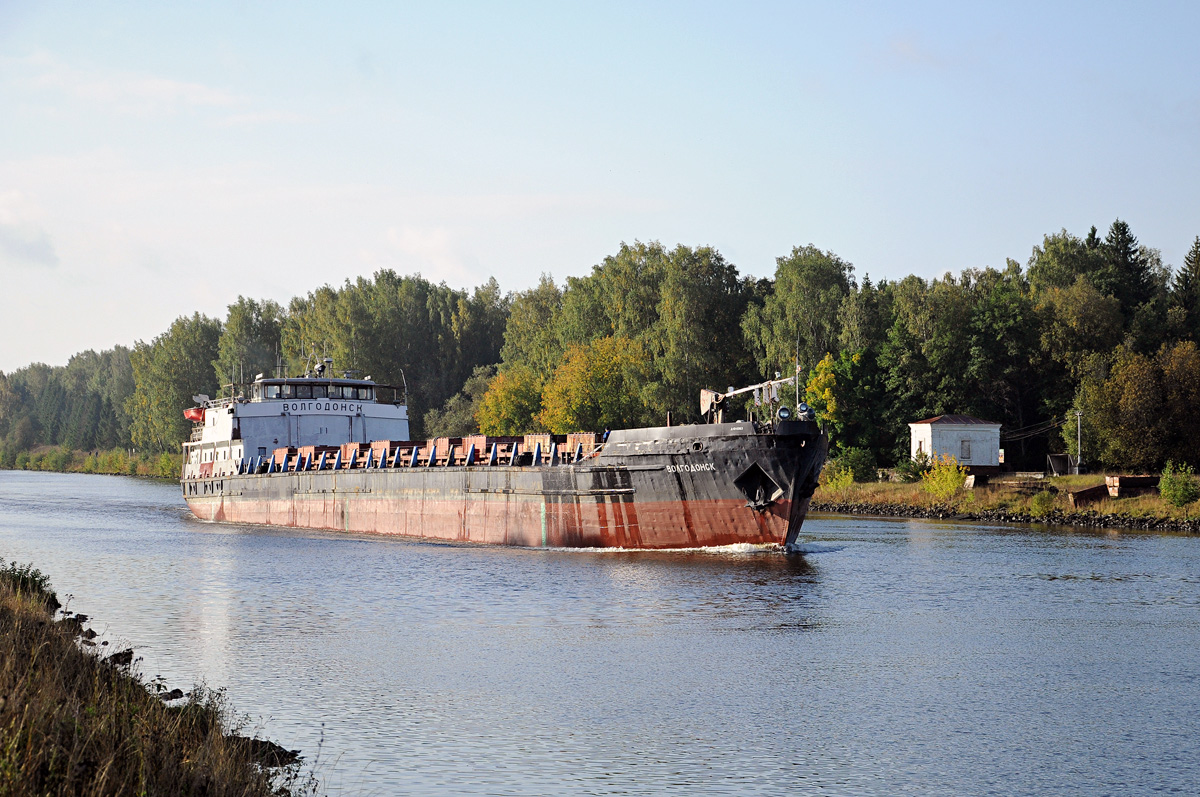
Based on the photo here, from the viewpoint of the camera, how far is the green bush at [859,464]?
69.7m

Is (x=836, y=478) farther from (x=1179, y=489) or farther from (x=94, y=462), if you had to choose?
(x=94, y=462)

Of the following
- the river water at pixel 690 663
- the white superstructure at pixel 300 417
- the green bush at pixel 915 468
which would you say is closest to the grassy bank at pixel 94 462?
the white superstructure at pixel 300 417

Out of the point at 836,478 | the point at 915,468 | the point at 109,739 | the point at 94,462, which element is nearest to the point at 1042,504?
the point at 915,468

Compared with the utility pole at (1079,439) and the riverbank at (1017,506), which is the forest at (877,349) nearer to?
the utility pole at (1079,439)

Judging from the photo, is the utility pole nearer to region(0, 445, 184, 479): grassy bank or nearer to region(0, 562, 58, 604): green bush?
region(0, 562, 58, 604): green bush

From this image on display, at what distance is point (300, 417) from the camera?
58.3 meters

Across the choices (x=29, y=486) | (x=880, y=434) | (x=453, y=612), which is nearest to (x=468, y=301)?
(x=29, y=486)

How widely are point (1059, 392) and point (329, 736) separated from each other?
68529mm

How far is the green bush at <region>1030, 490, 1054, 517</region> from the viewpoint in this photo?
175ft

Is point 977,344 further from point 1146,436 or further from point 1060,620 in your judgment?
point 1060,620

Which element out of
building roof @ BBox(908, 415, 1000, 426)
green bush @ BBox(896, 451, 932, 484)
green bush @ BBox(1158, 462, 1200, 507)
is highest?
building roof @ BBox(908, 415, 1000, 426)

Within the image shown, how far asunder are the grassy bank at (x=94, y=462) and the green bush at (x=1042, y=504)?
9722cm

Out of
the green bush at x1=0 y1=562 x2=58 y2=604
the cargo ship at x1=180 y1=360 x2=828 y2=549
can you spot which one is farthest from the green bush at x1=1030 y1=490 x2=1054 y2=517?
the green bush at x1=0 y1=562 x2=58 y2=604

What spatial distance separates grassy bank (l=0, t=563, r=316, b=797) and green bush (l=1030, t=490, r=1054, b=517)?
4584cm
